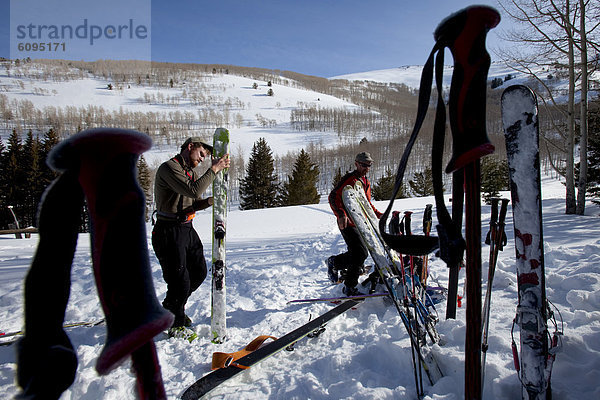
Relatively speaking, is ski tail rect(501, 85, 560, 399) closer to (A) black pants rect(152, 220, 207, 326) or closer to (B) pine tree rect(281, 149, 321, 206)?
(A) black pants rect(152, 220, 207, 326)

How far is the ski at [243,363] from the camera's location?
7.55 feet

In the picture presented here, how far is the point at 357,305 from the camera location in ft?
12.5

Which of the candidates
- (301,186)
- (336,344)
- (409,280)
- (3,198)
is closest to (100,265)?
(336,344)

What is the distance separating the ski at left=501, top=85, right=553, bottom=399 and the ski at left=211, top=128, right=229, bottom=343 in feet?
8.71

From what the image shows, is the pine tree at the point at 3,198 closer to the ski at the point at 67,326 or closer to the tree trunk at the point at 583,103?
the ski at the point at 67,326

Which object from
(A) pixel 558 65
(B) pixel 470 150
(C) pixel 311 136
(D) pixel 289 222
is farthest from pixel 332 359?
(C) pixel 311 136

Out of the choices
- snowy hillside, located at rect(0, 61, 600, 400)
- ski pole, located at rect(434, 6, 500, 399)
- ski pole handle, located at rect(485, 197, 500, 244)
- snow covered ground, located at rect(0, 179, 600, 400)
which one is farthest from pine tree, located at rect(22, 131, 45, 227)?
ski pole, located at rect(434, 6, 500, 399)

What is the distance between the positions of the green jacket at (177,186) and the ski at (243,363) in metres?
1.62

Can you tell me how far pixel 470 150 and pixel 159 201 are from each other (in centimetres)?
304

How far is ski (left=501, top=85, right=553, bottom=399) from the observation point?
153 centimetres

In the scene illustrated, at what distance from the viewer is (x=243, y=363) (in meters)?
2.55

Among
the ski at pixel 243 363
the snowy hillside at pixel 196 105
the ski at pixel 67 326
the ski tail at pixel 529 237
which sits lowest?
the ski at pixel 67 326

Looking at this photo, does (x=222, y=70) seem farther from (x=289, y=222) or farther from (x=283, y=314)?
(x=283, y=314)

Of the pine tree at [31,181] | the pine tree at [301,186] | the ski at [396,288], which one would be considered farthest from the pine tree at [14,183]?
the ski at [396,288]
